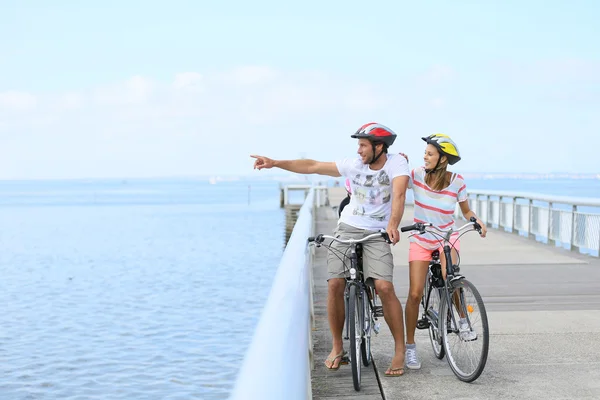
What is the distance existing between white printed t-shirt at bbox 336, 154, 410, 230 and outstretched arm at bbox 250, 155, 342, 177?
5.5 inches

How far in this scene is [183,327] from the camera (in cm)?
1727

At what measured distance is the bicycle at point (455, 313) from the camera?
18.2 ft

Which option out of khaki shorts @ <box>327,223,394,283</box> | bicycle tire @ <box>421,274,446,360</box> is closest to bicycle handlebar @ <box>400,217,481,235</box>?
khaki shorts @ <box>327,223,394,283</box>

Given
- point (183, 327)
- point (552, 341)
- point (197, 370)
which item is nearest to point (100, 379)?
point (197, 370)

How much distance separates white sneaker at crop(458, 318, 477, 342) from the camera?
5613 mm

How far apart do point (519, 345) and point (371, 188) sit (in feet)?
7.58

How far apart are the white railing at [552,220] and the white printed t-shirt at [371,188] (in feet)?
29.7

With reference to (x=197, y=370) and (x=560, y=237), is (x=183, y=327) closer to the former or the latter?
(x=197, y=370)

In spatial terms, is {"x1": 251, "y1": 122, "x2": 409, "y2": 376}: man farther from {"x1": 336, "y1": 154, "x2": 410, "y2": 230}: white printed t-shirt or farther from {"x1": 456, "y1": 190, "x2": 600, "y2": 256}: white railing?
{"x1": 456, "y1": 190, "x2": 600, "y2": 256}: white railing

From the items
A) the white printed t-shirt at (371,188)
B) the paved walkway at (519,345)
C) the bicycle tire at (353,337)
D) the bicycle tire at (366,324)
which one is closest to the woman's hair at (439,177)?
the white printed t-shirt at (371,188)

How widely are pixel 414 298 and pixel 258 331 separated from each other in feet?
11.0

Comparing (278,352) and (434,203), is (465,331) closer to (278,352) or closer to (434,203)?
(434,203)

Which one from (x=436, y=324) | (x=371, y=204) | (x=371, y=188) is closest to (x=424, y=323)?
(x=436, y=324)

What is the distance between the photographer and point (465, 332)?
568 cm
